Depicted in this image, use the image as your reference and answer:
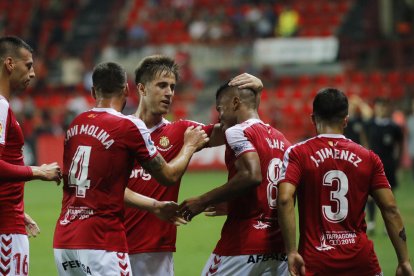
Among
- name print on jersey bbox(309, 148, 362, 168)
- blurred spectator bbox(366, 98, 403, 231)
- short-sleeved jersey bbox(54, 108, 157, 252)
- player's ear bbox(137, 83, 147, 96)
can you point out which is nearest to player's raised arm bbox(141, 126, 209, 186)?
short-sleeved jersey bbox(54, 108, 157, 252)

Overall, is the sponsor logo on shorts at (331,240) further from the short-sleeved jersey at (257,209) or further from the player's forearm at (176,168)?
the player's forearm at (176,168)

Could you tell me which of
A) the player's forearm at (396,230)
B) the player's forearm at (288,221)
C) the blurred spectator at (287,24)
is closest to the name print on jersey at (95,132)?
the player's forearm at (288,221)

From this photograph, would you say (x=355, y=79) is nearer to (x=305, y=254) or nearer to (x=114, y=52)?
(x=114, y=52)

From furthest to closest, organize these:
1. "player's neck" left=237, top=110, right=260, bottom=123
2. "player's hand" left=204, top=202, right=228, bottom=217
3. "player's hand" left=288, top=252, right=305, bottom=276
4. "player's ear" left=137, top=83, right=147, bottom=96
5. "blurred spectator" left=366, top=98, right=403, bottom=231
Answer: "blurred spectator" left=366, top=98, right=403, bottom=231 < "player's ear" left=137, top=83, right=147, bottom=96 < "player's hand" left=204, top=202, right=228, bottom=217 < "player's neck" left=237, top=110, right=260, bottom=123 < "player's hand" left=288, top=252, right=305, bottom=276

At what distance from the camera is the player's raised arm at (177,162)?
6176 mm

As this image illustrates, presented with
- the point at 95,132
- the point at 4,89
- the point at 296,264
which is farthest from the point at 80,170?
the point at 296,264

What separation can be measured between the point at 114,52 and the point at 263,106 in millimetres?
6929

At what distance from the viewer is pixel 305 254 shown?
594 cm

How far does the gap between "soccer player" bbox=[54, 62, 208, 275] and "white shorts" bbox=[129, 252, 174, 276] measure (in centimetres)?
71

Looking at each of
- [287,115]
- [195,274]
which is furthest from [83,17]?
[195,274]

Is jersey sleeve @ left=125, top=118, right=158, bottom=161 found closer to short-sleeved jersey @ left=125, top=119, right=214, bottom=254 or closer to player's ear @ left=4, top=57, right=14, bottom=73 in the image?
short-sleeved jersey @ left=125, top=119, right=214, bottom=254

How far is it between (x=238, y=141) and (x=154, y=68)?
1.32 metres

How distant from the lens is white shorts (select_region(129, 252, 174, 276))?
6.74 metres

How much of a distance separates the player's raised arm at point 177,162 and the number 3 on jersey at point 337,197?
1.12m
